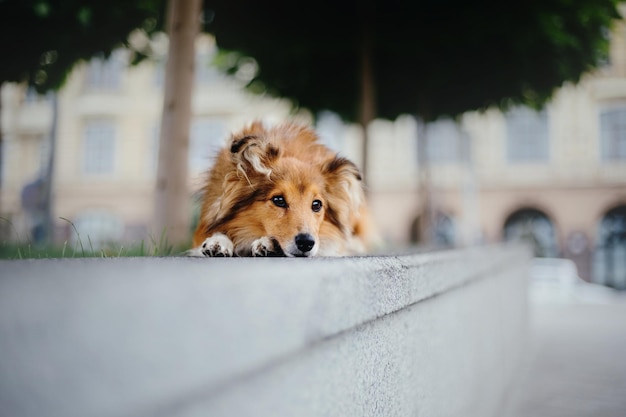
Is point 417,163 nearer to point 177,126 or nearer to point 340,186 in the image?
point 177,126

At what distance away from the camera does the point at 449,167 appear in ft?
85.4

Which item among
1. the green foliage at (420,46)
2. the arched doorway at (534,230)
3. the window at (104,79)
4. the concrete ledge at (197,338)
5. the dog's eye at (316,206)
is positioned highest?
the window at (104,79)

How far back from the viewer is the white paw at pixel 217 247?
106 inches

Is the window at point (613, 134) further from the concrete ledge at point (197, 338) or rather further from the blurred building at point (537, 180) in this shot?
the concrete ledge at point (197, 338)

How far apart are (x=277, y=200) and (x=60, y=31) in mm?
4993

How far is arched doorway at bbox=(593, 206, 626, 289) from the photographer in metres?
24.2

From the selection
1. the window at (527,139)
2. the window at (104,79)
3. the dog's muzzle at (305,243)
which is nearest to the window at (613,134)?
the window at (527,139)

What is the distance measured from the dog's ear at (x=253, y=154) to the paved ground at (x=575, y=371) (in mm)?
3017

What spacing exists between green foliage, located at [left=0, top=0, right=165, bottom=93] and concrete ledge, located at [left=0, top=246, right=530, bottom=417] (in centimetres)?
589

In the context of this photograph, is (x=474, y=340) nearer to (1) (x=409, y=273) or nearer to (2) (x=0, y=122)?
(1) (x=409, y=273)

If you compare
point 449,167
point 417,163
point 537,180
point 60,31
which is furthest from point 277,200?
point 537,180

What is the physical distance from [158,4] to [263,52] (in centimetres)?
196

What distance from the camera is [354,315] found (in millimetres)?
1372

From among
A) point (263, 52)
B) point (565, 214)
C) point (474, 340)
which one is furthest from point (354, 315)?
point (565, 214)
